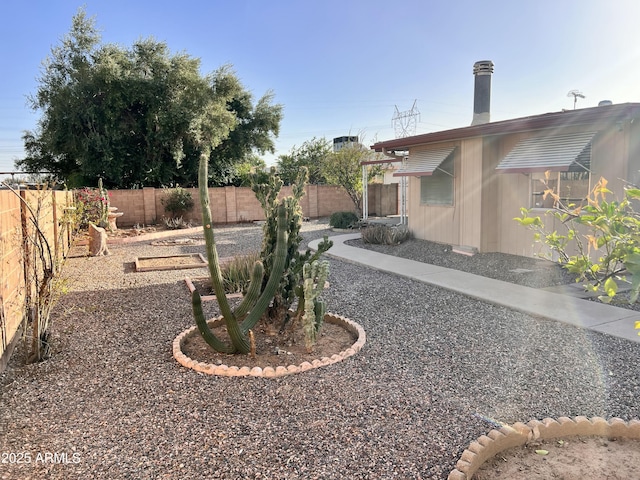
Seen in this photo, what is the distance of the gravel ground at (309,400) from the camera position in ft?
9.31

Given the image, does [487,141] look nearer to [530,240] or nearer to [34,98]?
[530,240]

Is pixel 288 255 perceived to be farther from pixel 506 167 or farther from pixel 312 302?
pixel 506 167

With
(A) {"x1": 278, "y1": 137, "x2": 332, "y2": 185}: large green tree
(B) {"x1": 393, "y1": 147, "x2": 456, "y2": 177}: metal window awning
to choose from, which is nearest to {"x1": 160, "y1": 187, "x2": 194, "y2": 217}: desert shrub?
(A) {"x1": 278, "y1": 137, "x2": 332, "y2": 185}: large green tree

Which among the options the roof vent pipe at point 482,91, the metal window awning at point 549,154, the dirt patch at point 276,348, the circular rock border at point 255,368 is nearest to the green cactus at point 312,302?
the dirt patch at point 276,348

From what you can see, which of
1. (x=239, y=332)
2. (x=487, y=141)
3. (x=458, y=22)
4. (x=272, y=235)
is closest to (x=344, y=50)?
(x=458, y=22)

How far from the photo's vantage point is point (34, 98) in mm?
19609

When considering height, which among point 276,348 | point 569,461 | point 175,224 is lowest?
point 569,461

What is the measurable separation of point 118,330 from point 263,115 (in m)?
20.3

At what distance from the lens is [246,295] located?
15.0 ft

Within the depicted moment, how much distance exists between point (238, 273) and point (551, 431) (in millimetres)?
5386

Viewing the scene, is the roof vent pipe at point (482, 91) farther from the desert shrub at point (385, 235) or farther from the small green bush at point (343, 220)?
the small green bush at point (343, 220)

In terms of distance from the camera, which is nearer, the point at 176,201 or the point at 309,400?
the point at 309,400

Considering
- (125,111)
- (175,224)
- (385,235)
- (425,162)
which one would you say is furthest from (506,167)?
(125,111)

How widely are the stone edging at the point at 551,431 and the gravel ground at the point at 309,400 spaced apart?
0.18m
